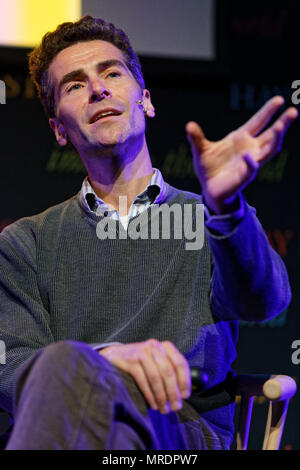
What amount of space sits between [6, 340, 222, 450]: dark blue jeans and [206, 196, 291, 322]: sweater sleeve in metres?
0.36

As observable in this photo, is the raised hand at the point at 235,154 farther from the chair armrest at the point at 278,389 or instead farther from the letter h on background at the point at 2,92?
the letter h on background at the point at 2,92

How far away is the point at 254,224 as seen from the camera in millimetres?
1448

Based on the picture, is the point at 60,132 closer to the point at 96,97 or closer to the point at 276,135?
the point at 96,97

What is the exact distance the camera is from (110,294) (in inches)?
72.2

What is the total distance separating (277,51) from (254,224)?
2037 millimetres

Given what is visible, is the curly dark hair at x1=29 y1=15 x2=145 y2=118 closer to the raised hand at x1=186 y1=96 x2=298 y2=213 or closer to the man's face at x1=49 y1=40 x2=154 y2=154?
the man's face at x1=49 y1=40 x2=154 y2=154

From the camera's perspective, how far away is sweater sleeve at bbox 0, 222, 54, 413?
1.69m

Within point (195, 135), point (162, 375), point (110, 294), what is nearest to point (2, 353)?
point (110, 294)

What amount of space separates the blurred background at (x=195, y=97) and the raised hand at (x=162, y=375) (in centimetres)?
176

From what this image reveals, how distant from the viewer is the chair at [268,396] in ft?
5.09

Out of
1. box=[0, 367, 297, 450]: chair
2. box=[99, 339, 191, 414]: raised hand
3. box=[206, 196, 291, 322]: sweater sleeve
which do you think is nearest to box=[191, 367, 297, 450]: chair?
box=[0, 367, 297, 450]: chair

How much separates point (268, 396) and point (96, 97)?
103cm

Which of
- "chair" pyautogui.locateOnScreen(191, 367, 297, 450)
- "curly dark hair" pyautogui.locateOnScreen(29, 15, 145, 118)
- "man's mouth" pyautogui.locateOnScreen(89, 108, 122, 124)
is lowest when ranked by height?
"chair" pyautogui.locateOnScreen(191, 367, 297, 450)

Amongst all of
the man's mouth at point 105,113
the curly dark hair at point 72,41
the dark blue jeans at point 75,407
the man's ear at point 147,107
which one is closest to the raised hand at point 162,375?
the dark blue jeans at point 75,407
